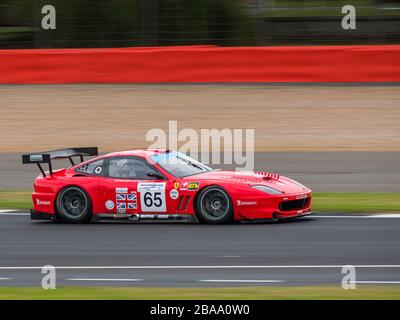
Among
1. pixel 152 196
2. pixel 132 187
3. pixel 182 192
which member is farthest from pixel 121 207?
pixel 182 192

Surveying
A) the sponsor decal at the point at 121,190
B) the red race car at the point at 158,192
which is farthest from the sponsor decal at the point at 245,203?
the sponsor decal at the point at 121,190

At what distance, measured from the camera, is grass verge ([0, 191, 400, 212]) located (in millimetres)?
13828

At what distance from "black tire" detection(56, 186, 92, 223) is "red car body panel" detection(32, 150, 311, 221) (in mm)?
63

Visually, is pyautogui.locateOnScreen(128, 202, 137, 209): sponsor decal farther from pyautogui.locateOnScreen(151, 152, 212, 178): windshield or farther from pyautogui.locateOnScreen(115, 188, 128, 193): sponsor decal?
pyautogui.locateOnScreen(151, 152, 212, 178): windshield

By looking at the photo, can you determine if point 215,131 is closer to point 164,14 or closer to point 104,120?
point 104,120

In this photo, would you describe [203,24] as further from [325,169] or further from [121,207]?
[121,207]

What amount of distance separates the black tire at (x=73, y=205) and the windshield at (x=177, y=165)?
106 centimetres

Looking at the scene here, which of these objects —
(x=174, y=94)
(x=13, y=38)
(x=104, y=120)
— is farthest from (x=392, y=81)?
(x=13, y=38)

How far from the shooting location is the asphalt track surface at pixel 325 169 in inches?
647

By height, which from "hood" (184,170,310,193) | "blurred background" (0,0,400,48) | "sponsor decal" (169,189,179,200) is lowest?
"sponsor decal" (169,189,179,200)

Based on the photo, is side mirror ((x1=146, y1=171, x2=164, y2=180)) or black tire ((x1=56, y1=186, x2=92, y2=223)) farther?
black tire ((x1=56, y1=186, x2=92, y2=223))

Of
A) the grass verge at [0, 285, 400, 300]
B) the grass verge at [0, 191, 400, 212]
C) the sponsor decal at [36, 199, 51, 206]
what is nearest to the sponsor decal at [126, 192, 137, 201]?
the sponsor decal at [36, 199, 51, 206]

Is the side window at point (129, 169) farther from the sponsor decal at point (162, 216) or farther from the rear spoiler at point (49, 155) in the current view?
the rear spoiler at point (49, 155)

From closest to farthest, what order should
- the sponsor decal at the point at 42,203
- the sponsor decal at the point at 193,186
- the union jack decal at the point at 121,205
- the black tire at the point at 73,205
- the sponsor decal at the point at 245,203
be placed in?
the sponsor decal at the point at 245,203 < the sponsor decal at the point at 193,186 < the union jack decal at the point at 121,205 < the black tire at the point at 73,205 < the sponsor decal at the point at 42,203
